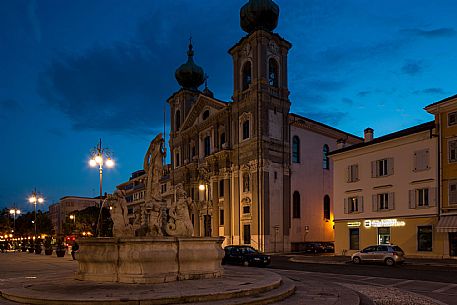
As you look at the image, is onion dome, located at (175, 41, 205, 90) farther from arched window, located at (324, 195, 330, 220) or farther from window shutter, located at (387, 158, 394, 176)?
window shutter, located at (387, 158, 394, 176)

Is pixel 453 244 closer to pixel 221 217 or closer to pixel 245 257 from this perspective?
pixel 245 257

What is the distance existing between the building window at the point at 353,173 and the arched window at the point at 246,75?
1944cm

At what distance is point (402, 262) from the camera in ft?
97.3

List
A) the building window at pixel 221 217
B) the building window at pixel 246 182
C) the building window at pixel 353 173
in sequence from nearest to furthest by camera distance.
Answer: the building window at pixel 353 173, the building window at pixel 246 182, the building window at pixel 221 217

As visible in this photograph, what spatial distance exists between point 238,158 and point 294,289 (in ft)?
134

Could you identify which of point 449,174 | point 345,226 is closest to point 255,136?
point 345,226

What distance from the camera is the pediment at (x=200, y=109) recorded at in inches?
2403

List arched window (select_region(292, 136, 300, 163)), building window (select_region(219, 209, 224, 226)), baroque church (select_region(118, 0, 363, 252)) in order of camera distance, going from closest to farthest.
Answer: baroque church (select_region(118, 0, 363, 252)) → arched window (select_region(292, 136, 300, 163)) → building window (select_region(219, 209, 224, 226))

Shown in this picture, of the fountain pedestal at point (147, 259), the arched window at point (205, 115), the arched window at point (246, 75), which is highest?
the arched window at point (246, 75)

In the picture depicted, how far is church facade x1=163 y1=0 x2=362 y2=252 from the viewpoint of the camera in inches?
2014

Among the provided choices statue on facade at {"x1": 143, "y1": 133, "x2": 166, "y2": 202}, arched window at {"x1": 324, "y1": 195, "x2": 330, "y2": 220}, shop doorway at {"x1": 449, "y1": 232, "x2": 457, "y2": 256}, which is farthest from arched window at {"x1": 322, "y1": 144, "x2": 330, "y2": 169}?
statue on facade at {"x1": 143, "y1": 133, "x2": 166, "y2": 202}

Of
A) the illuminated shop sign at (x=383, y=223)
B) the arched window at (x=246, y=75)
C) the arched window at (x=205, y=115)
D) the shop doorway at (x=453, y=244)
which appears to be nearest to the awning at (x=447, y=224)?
the shop doorway at (x=453, y=244)

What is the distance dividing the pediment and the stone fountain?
141 ft

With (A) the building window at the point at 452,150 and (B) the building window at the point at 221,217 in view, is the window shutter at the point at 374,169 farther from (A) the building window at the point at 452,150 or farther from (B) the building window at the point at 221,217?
(B) the building window at the point at 221,217
